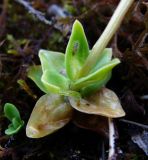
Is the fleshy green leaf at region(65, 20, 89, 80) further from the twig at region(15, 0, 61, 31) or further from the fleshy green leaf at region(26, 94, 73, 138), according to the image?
the twig at region(15, 0, 61, 31)

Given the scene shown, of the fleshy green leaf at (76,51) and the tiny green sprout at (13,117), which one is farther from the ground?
the fleshy green leaf at (76,51)

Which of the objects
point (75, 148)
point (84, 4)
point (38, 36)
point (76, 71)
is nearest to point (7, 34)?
point (38, 36)

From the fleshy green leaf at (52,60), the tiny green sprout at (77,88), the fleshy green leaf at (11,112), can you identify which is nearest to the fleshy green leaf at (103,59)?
the tiny green sprout at (77,88)

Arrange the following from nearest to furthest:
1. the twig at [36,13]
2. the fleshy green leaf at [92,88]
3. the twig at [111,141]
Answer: the twig at [111,141] < the fleshy green leaf at [92,88] < the twig at [36,13]

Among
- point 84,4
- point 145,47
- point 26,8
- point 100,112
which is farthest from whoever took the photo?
point 26,8

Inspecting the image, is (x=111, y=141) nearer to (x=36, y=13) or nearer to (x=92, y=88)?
(x=92, y=88)

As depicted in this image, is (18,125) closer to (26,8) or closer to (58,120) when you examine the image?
(58,120)

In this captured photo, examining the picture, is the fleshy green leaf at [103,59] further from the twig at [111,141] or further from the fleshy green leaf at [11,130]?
the fleshy green leaf at [11,130]

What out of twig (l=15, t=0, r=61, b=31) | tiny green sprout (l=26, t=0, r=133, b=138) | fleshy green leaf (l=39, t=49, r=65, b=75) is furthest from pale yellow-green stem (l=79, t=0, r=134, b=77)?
twig (l=15, t=0, r=61, b=31)
